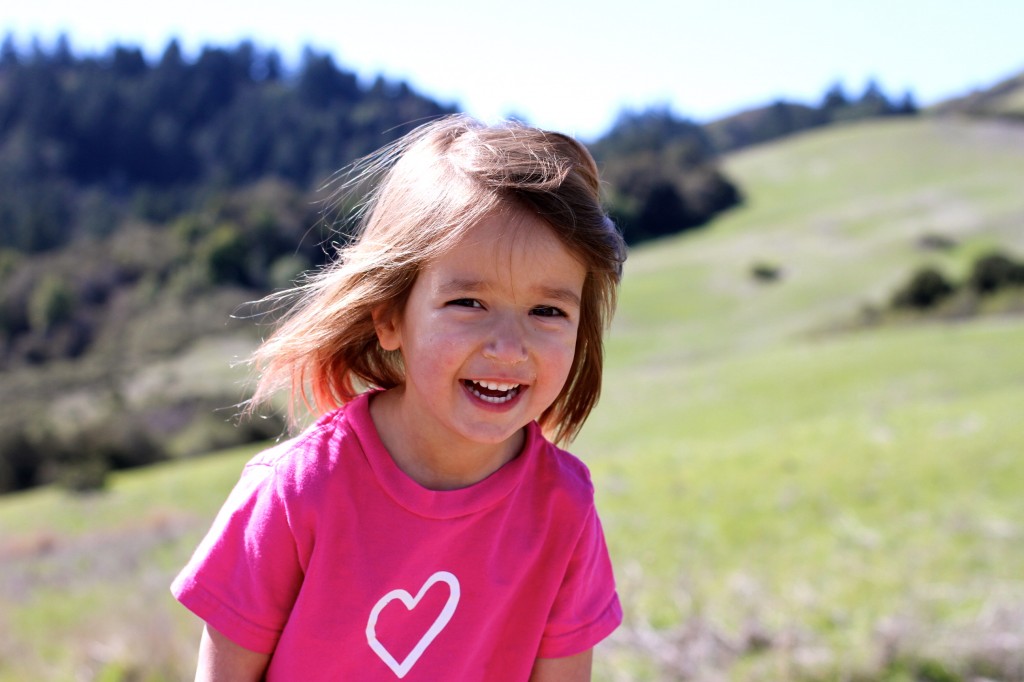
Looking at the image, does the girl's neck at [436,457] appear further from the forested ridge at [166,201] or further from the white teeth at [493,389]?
the forested ridge at [166,201]

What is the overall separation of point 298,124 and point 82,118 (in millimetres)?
21587

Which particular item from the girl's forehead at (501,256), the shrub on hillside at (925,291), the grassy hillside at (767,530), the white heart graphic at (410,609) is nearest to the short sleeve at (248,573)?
the white heart graphic at (410,609)

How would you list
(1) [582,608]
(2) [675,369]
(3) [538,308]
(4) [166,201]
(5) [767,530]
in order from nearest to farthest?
(3) [538,308], (1) [582,608], (5) [767,530], (2) [675,369], (4) [166,201]

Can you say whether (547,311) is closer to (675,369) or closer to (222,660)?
(222,660)

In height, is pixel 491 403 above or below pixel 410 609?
→ above

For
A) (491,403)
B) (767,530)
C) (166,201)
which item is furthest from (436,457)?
(166,201)

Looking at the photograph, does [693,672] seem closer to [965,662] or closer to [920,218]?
[965,662]

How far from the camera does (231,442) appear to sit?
33.0 meters

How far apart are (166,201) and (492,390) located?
283 ft

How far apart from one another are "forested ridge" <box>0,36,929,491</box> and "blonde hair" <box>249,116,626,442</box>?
0.65ft

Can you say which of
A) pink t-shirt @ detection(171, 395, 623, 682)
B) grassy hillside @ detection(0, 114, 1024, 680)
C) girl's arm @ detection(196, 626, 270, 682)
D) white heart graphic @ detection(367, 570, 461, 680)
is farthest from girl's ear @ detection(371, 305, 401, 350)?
grassy hillside @ detection(0, 114, 1024, 680)

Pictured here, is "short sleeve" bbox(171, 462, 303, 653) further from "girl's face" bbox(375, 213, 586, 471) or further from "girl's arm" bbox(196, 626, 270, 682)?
"girl's face" bbox(375, 213, 586, 471)

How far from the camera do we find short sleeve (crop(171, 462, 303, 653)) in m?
1.58

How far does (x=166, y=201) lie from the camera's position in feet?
269
